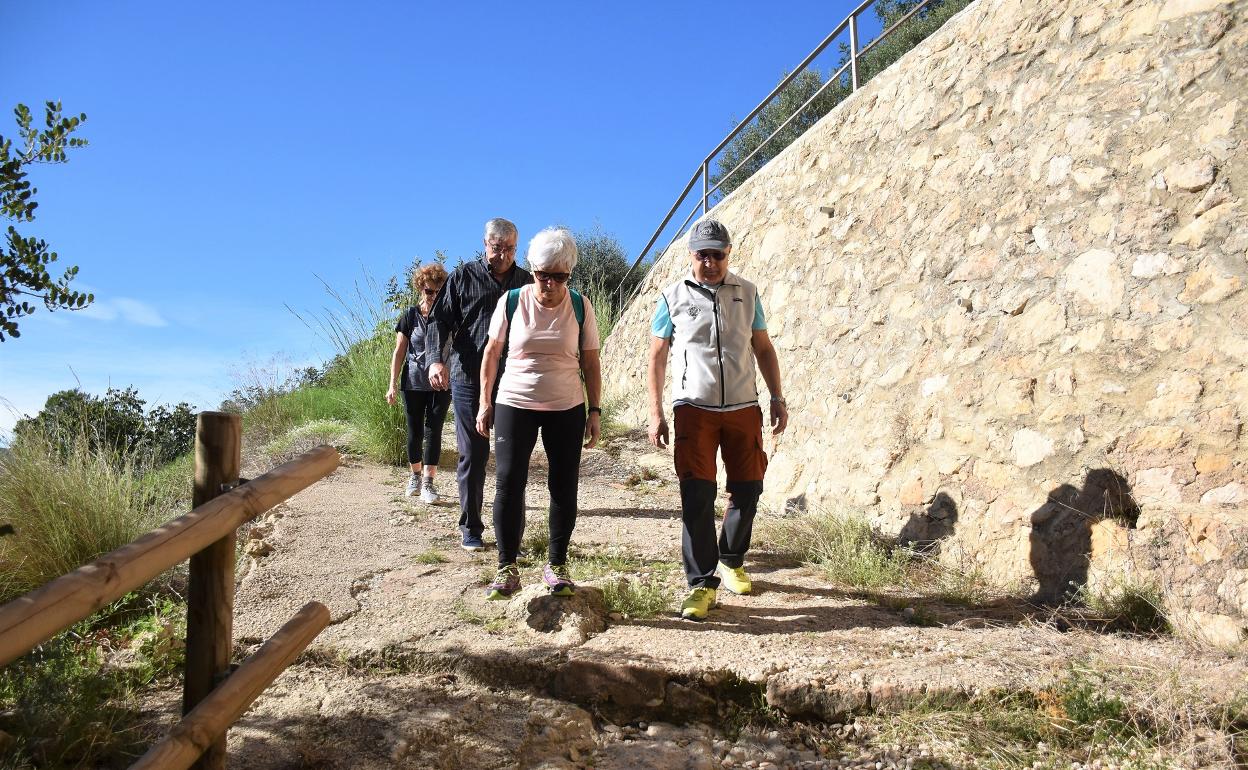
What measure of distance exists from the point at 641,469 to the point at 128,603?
4830mm

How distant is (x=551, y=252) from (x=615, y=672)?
170cm

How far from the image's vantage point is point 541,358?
366 cm

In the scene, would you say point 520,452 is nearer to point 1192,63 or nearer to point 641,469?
point 1192,63

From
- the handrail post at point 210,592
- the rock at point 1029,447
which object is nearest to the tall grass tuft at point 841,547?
the rock at point 1029,447

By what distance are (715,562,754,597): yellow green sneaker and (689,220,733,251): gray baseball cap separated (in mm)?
1574

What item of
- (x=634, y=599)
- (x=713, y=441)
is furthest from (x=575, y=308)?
(x=634, y=599)

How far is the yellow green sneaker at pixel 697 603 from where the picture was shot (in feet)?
12.0

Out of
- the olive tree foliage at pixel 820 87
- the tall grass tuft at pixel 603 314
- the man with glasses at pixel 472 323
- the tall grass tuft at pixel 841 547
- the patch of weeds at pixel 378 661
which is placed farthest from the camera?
the olive tree foliage at pixel 820 87

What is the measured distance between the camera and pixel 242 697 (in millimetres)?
2357

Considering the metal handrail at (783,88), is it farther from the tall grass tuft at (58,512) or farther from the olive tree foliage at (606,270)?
the tall grass tuft at (58,512)

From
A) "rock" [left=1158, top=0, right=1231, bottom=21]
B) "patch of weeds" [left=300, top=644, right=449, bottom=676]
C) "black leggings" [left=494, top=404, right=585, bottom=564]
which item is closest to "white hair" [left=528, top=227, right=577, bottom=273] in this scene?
"black leggings" [left=494, top=404, right=585, bottom=564]

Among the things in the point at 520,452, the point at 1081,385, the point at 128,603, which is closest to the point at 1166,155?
the point at 1081,385

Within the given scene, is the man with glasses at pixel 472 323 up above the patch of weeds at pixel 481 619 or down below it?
above

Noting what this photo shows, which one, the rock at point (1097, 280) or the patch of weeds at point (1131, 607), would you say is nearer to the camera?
the patch of weeds at point (1131, 607)
